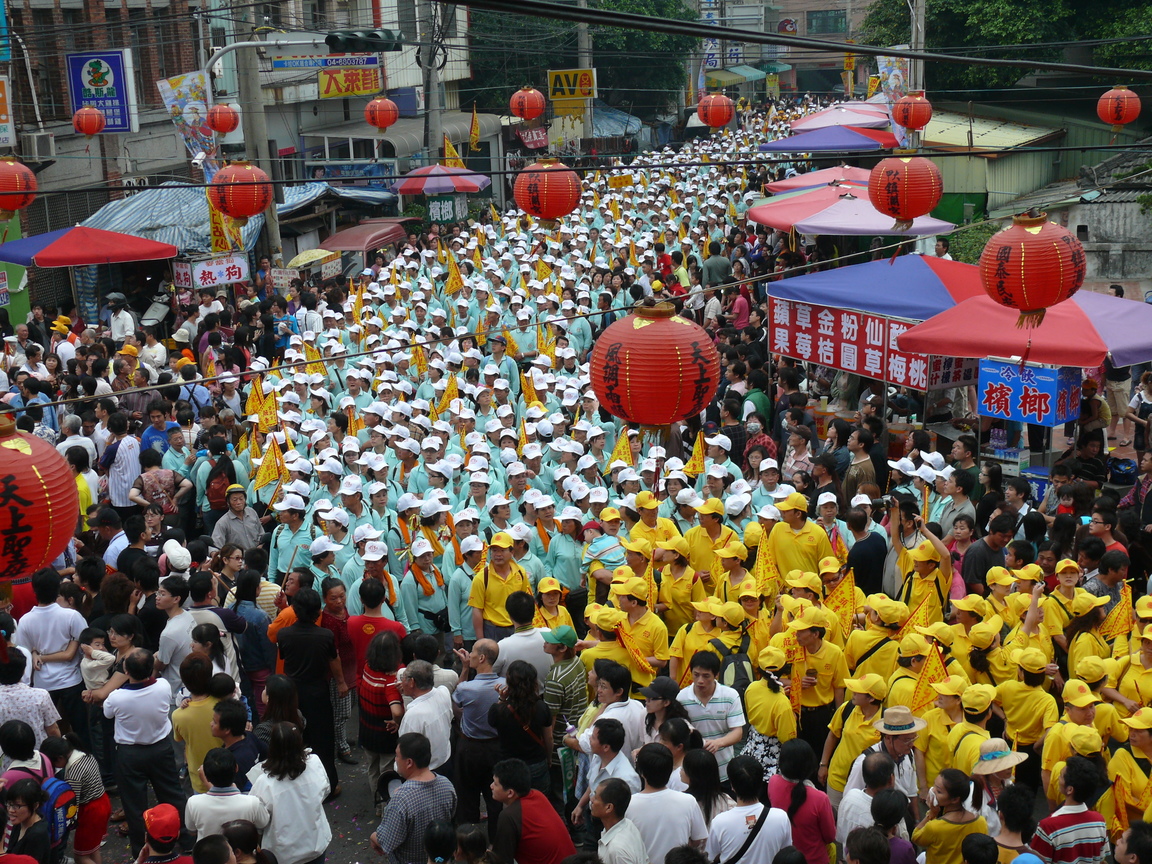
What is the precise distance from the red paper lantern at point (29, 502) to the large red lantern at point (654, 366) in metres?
3.19

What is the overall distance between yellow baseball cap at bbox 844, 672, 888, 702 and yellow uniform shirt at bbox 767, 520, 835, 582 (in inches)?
83.4

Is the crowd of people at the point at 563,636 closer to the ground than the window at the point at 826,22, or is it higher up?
closer to the ground

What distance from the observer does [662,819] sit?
531cm

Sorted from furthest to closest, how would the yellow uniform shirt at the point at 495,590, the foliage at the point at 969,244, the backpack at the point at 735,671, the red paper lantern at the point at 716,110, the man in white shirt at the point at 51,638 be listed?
the red paper lantern at the point at 716,110 → the foliage at the point at 969,244 → the yellow uniform shirt at the point at 495,590 → the man in white shirt at the point at 51,638 → the backpack at the point at 735,671

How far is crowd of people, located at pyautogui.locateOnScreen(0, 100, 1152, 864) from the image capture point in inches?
215

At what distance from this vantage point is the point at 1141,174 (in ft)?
70.0

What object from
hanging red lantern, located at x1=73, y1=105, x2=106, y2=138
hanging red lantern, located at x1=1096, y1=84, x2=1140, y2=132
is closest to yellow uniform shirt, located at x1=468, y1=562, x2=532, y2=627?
hanging red lantern, located at x1=1096, y1=84, x2=1140, y2=132

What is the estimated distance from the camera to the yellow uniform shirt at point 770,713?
20.4 feet

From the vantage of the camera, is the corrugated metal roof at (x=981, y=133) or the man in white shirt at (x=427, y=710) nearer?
the man in white shirt at (x=427, y=710)

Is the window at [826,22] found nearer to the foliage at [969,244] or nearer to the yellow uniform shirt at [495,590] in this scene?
the foliage at [969,244]

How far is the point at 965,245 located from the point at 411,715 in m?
16.4

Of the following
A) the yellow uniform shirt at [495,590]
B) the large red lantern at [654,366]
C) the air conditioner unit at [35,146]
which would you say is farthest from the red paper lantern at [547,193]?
the air conditioner unit at [35,146]

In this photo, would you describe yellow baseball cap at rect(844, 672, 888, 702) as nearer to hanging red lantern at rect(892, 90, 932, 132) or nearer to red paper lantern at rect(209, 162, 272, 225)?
red paper lantern at rect(209, 162, 272, 225)

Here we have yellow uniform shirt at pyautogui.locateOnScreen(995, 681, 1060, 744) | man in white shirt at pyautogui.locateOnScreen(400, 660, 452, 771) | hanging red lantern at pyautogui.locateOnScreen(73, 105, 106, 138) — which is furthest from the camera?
hanging red lantern at pyautogui.locateOnScreen(73, 105, 106, 138)
